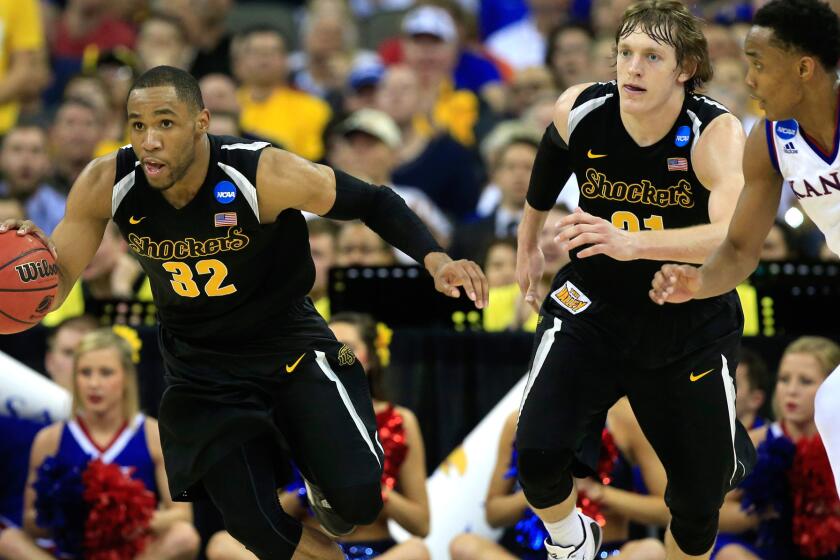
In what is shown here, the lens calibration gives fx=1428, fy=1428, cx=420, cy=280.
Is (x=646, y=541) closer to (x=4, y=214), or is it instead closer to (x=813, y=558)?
(x=813, y=558)

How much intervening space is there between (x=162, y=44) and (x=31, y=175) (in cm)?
230

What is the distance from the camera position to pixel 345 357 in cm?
616

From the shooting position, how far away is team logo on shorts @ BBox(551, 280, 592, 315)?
5.87 meters

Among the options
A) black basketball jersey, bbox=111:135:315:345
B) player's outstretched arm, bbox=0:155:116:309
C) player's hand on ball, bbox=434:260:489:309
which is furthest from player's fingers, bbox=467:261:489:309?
player's outstretched arm, bbox=0:155:116:309

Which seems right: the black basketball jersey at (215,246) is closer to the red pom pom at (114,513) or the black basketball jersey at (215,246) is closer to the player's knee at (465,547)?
the red pom pom at (114,513)

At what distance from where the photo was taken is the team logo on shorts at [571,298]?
587 cm

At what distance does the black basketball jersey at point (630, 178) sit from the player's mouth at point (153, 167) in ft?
5.47

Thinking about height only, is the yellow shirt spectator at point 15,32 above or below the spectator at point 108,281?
above

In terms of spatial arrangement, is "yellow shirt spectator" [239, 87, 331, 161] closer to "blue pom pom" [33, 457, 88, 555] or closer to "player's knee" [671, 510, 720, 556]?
"blue pom pom" [33, 457, 88, 555]

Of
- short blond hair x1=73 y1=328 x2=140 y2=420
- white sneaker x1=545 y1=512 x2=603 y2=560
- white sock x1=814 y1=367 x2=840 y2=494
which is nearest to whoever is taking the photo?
white sock x1=814 y1=367 x2=840 y2=494

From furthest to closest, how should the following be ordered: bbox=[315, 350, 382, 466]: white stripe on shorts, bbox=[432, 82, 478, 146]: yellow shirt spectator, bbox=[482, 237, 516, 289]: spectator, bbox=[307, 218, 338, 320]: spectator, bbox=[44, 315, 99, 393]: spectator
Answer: bbox=[432, 82, 478, 146]: yellow shirt spectator
bbox=[482, 237, 516, 289]: spectator
bbox=[307, 218, 338, 320]: spectator
bbox=[44, 315, 99, 393]: spectator
bbox=[315, 350, 382, 466]: white stripe on shorts

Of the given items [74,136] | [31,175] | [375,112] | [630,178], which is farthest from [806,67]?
[74,136]

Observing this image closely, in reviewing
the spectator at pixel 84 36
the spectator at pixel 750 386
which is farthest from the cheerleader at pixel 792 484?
the spectator at pixel 84 36

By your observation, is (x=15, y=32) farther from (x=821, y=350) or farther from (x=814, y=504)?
(x=814, y=504)
